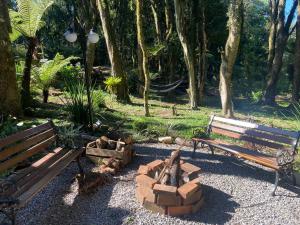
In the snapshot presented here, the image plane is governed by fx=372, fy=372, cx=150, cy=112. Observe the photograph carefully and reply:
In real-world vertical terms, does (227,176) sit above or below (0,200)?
below

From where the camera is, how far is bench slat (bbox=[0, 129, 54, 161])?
3.87m

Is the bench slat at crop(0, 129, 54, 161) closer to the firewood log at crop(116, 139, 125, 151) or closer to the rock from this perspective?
the firewood log at crop(116, 139, 125, 151)

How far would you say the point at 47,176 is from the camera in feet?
13.4

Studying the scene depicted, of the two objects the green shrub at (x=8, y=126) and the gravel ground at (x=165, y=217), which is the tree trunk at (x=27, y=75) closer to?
the green shrub at (x=8, y=126)

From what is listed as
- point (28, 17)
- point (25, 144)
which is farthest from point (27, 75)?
point (25, 144)

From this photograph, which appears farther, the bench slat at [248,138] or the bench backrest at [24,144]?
the bench slat at [248,138]

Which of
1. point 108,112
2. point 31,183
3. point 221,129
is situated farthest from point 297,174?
point 108,112

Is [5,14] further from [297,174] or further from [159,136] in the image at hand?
[297,174]

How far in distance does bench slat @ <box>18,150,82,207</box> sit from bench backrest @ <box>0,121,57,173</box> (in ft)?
1.06

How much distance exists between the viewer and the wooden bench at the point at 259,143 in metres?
4.86

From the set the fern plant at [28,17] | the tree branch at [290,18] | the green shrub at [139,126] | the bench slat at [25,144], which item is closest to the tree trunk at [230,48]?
the green shrub at [139,126]

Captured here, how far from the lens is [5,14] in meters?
7.45

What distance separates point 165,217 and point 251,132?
7.87 feet

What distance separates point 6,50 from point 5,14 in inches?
32.0
